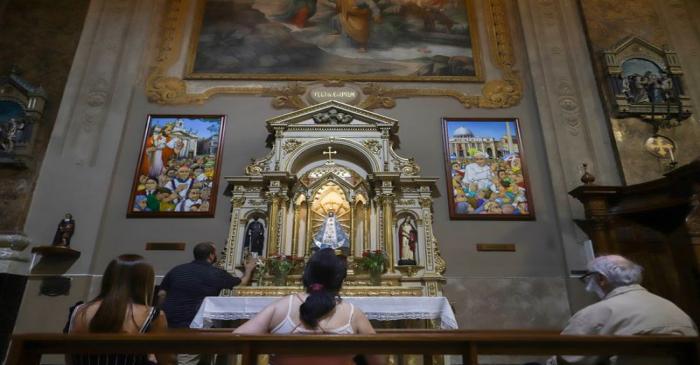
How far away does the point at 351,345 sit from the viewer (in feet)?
6.19

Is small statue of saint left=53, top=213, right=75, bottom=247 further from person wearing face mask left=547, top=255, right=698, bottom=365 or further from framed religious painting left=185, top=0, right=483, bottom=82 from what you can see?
person wearing face mask left=547, top=255, right=698, bottom=365

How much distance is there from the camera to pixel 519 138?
684 cm

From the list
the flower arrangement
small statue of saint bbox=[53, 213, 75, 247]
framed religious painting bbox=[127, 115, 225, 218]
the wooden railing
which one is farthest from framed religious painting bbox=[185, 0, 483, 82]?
the wooden railing

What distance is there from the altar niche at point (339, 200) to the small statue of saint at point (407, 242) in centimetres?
1

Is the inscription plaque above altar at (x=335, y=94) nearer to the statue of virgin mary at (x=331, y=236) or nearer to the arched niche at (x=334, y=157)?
the arched niche at (x=334, y=157)

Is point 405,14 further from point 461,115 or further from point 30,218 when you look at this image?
point 30,218

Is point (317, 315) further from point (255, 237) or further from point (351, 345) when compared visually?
point (255, 237)

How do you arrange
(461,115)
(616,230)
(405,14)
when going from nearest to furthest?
(616,230) → (461,115) → (405,14)

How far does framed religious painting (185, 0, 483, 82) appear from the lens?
297 inches

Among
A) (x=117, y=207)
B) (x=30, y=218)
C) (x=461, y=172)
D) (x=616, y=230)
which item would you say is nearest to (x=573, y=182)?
(x=616, y=230)

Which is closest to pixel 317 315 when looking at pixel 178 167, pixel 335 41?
pixel 178 167

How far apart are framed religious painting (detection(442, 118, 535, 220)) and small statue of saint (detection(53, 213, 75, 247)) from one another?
205 inches

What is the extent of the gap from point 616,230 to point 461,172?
2127mm

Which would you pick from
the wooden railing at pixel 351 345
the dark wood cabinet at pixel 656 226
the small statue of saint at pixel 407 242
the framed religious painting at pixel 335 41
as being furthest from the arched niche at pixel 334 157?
the wooden railing at pixel 351 345
